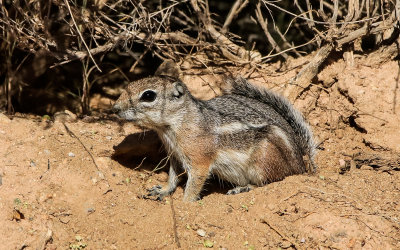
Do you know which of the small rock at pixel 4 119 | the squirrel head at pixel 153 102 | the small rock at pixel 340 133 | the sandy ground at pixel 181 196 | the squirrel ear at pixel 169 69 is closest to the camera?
the sandy ground at pixel 181 196

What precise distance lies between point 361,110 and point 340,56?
2.58ft

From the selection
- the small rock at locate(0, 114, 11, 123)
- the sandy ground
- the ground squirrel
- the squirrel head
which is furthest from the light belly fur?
the small rock at locate(0, 114, 11, 123)

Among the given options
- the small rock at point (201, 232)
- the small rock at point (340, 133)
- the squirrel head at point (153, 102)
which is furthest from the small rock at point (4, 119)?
the small rock at point (340, 133)

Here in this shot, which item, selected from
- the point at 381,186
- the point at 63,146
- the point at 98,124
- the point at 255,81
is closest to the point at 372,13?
the point at 255,81

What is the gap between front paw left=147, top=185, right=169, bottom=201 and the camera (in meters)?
5.55

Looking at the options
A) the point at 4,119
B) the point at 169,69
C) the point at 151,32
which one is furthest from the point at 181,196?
the point at 4,119

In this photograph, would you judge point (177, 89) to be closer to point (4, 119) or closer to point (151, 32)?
point (151, 32)

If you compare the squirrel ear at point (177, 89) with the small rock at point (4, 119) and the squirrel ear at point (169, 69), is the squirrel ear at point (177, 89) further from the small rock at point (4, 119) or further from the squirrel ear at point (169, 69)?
the small rock at point (4, 119)

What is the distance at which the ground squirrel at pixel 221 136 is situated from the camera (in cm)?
538

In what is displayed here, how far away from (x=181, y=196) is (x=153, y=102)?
1.27 m

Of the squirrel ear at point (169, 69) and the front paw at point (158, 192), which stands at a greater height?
the squirrel ear at point (169, 69)

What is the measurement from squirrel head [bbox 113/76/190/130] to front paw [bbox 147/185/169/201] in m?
0.75

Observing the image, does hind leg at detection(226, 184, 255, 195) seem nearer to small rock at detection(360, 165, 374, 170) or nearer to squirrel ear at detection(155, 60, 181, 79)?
small rock at detection(360, 165, 374, 170)

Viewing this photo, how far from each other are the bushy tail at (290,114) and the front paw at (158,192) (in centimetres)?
160
